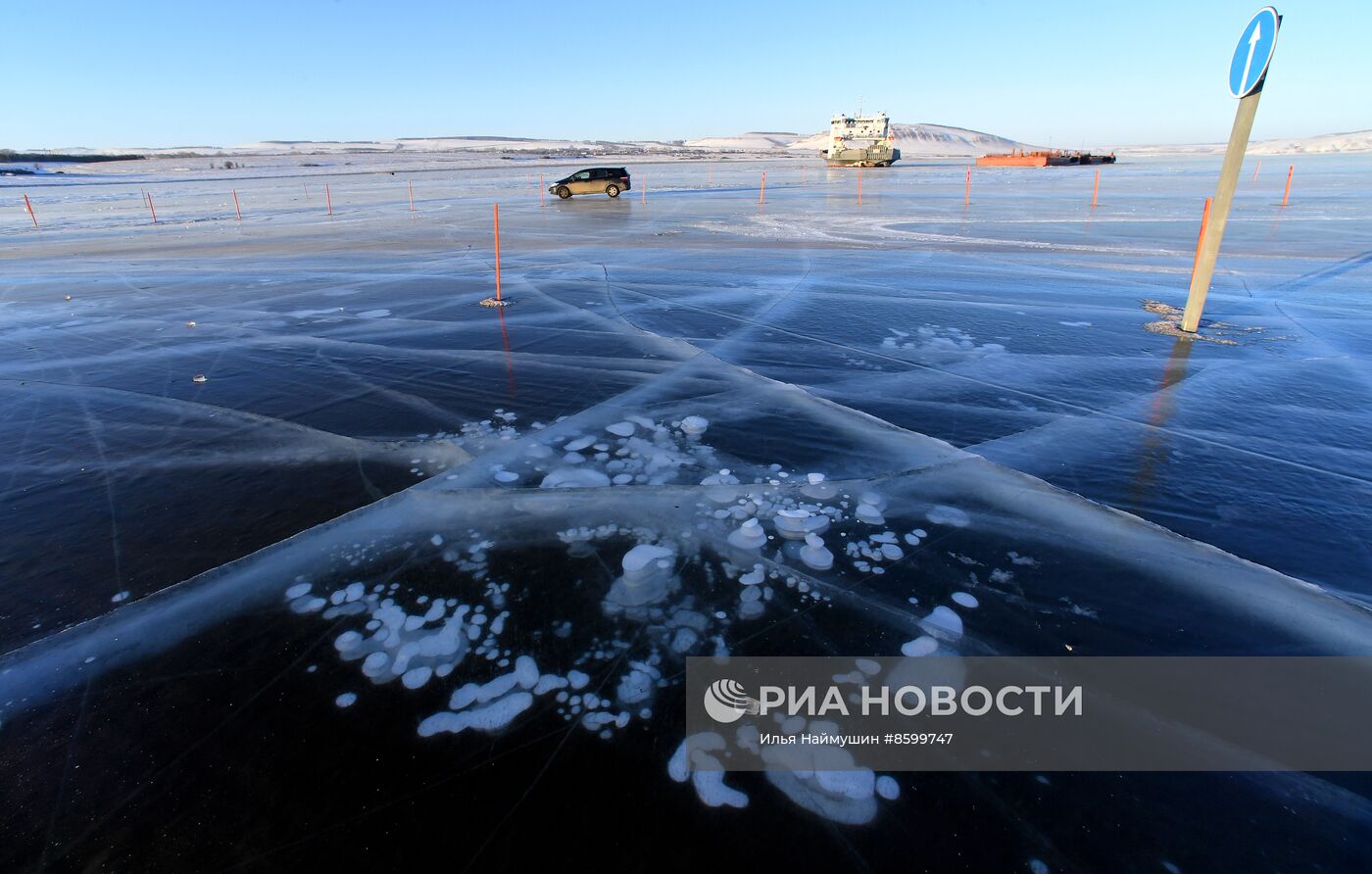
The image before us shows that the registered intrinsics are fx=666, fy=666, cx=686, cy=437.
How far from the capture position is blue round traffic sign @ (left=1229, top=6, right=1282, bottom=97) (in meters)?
6.29

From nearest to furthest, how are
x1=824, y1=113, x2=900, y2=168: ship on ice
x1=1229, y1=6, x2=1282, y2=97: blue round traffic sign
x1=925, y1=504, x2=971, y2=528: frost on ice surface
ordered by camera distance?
x1=925, y1=504, x2=971, y2=528: frost on ice surface, x1=1229, y1=6, x2=1282, y2=97: blue round traffic sign, x1=824, y1=113, x2=900, y2=168: ship on ice

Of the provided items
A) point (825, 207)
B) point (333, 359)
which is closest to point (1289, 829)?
point (333, 359)

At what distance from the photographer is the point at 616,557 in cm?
372

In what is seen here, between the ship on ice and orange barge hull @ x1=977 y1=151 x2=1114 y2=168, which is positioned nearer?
the ship on ice

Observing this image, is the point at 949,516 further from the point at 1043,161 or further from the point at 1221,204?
the point at 1043,161

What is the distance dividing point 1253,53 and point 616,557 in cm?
797

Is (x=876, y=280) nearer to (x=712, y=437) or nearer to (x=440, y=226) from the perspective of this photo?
(x=712, y=437)

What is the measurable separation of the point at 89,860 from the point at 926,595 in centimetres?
343

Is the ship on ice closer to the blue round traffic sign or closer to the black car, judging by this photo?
the black car

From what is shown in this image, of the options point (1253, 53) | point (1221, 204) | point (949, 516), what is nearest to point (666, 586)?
point (949, 516)

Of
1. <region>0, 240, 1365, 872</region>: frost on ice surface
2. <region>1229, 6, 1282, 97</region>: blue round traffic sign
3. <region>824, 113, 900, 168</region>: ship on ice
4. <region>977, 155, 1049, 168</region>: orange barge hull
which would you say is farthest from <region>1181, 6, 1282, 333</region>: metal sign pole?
<region>977, 155, 1049, 168</region>: orange barge hull

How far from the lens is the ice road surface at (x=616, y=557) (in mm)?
2289

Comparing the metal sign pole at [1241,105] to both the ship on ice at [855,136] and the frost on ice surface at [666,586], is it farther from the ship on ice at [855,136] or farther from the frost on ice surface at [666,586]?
the ship on ice at [855,136]

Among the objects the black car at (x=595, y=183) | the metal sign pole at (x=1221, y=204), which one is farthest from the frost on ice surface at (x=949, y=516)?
the black car at (x=595, y=183)
